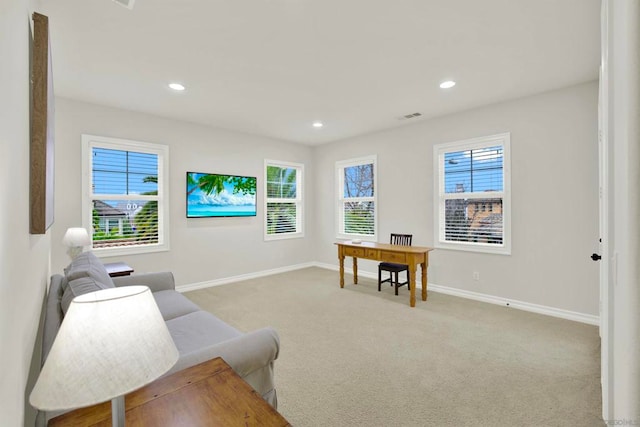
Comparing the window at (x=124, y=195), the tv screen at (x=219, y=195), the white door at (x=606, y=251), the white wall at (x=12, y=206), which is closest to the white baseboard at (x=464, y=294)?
the window at (x=124, y=195)

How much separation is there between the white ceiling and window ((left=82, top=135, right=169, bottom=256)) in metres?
0.62

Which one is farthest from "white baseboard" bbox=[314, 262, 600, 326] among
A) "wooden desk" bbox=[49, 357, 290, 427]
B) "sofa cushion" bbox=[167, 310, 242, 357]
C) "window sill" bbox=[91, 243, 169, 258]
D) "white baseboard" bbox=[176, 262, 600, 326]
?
"window sill" bbox=[91, 243, 169, 258]

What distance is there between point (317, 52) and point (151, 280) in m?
2.71

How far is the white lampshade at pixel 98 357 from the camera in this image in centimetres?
65

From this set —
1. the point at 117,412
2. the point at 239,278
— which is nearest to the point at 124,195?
the point at 239,278

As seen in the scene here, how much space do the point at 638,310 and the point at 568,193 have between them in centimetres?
359

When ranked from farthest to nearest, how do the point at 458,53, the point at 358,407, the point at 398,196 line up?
1. the point at 398,196
2. the point at 458,53
3. the point at 358,407

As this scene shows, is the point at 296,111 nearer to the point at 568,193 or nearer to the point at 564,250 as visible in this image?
the point at 568,193

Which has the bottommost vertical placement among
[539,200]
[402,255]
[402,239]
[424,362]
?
[424,362]

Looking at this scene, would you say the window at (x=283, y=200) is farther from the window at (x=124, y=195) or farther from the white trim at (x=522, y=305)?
the white trim at (x=522, y=305)

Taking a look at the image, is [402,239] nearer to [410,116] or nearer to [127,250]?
[410,116]

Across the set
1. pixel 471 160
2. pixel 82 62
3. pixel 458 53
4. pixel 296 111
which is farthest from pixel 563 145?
pixel 82 62

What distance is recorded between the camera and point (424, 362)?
250 cm

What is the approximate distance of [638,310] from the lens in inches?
25.3
